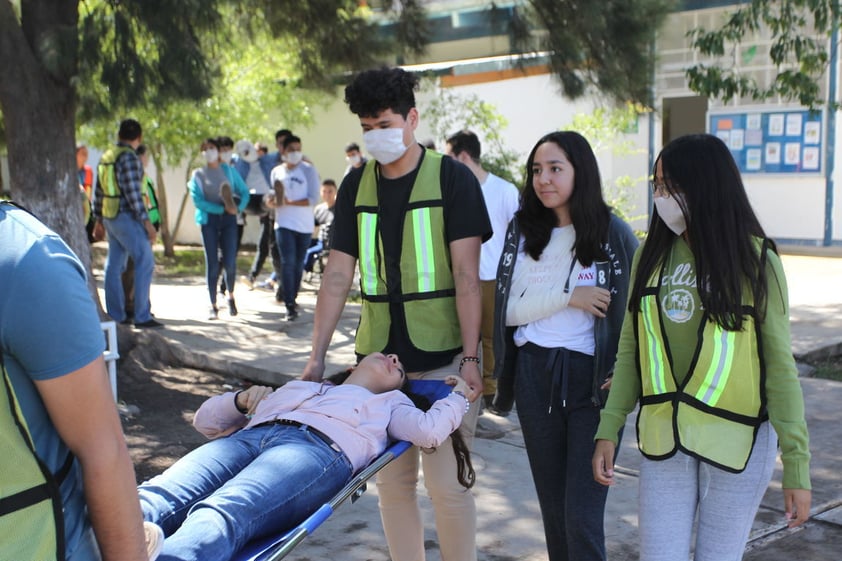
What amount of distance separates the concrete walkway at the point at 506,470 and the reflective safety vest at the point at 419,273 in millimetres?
1198

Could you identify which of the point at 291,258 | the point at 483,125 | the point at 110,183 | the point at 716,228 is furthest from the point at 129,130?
the point at 716,228

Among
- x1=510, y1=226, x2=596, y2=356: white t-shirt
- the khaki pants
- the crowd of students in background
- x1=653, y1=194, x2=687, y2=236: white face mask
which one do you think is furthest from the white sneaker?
the crowd of students in background

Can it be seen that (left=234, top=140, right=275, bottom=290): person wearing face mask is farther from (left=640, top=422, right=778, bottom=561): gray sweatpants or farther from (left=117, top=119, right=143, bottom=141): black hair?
(left=640, top=422, right=778, bottom=561): gray sweatpants

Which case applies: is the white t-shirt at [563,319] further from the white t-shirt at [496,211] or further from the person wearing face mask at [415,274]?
the white t-shirt at [496,211]

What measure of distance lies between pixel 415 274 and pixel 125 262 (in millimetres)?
6938

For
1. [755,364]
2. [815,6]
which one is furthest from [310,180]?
[755,364]

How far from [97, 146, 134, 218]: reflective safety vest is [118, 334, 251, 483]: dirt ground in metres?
1.85

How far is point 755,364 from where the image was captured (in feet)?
8.87

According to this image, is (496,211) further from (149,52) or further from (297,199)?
(297,199)

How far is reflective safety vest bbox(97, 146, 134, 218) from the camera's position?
9508 millimetres

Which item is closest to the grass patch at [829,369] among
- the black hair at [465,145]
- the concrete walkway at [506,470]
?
the concrete walkway at [506,470]

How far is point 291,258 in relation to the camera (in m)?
10.5

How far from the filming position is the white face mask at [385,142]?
3660 mm

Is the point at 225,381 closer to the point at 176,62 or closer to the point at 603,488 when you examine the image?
the point at 176,62
